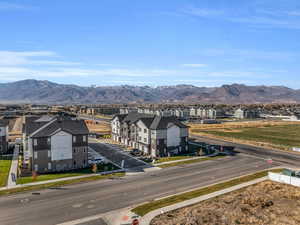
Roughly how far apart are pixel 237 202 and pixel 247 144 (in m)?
49.5

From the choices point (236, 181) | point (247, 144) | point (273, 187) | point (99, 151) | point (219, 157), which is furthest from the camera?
point (247, 144)

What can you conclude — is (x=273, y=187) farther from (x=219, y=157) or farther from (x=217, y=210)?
(x=219, y=157)

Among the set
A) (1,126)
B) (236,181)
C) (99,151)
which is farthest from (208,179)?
(1,126)

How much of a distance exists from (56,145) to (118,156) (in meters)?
17.3

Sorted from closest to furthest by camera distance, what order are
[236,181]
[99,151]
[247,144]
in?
[236,181] → [99,151] → [247,144]

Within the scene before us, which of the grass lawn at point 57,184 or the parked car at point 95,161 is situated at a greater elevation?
the parked car at point 95,161

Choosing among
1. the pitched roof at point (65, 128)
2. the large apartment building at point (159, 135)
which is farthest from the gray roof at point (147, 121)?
the pitched roof at point (65, 128)

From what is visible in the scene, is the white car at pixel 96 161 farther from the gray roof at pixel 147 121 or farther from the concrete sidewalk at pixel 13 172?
the gray roof at pixel 147 121

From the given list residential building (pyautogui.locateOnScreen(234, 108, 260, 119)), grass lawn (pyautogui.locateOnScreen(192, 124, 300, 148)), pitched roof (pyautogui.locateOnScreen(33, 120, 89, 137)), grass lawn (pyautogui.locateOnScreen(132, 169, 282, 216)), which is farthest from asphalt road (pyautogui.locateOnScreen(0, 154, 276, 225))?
residential building (pyautogui.locateOnScreen(234, 108, 260, 119))

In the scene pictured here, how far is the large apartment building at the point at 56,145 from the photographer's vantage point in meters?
48.9

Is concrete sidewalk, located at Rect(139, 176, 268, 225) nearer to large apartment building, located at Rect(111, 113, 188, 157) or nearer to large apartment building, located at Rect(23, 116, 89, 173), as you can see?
large apartment building, located at Rect(111, 113, 188, 157)

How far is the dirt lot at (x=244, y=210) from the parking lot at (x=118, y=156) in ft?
70.0

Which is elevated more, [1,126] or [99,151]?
[1,126]

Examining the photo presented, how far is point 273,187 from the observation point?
132ft
